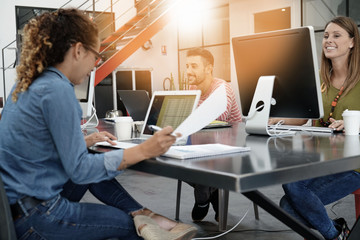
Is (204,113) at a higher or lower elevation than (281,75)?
lower

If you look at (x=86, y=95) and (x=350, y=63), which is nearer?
(x=350, y=63)

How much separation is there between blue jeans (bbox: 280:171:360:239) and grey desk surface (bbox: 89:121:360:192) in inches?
8.8

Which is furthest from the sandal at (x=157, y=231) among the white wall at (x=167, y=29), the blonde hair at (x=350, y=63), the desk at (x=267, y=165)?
the white wall at (x=167, y=29)

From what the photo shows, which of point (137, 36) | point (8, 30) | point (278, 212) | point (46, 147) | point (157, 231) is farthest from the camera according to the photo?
point (8, 30)

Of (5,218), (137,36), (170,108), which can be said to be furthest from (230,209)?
(137,36)

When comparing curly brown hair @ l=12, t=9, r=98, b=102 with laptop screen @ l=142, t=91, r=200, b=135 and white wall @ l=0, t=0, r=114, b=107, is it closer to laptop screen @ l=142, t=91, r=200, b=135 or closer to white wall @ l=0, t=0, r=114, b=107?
laptop screen @ l=142, t=91, r=200, b=135

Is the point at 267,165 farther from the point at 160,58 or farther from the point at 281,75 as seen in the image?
the point at 160,58

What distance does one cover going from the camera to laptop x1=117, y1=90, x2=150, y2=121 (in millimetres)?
2953

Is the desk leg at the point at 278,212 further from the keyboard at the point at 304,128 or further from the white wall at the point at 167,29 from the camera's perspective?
the white wall at the point at 167,29

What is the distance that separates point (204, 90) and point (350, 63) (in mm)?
1193

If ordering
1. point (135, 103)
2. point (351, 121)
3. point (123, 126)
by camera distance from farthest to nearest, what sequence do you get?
point (135, 103) < point (123, 126) < point (351, 121)

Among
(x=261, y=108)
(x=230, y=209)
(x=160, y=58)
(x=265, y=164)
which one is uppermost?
(x=160, y=58)

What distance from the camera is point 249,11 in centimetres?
813

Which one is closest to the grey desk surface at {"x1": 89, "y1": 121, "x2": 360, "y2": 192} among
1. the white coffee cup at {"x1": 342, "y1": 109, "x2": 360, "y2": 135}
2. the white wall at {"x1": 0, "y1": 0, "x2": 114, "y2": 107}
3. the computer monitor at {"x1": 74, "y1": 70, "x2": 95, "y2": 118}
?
the white coffee cup at {"x1": 342, "y1": 109, "x2": 360, "y2": 135}
